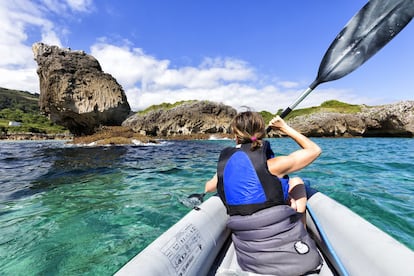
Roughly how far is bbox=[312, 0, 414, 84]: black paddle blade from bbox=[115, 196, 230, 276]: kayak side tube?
2.60 m

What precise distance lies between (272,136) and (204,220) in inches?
1704

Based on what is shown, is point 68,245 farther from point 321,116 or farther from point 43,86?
point 321,116

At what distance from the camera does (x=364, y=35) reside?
346 centimetres

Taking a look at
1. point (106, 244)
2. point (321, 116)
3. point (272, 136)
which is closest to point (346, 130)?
point (321, 116)

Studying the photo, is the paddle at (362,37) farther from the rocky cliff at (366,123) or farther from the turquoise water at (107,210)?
the rocky cliff at (366,123)

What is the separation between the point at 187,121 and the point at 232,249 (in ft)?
129

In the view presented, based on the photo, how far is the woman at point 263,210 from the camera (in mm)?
1830

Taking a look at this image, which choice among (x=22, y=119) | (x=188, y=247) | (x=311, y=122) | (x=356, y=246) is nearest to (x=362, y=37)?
(x=356, y=246)

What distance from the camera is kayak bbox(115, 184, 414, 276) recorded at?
1515 millimetres

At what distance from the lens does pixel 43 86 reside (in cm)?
2492

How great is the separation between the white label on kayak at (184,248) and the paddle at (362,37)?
118cm

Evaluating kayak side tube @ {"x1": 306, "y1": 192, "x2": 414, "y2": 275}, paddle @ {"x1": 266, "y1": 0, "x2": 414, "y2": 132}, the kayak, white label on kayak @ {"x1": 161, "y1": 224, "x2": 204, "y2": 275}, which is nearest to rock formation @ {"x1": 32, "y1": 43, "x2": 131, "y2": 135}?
paddle @ {"x1": 266, "y1": 0, "x2": 414, "y2": 132}

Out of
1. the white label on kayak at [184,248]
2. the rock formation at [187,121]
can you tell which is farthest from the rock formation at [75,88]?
the white label on kayak at [184,248]

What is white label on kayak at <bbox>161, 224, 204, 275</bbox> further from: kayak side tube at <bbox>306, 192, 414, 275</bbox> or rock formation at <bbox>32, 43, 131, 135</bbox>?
rock formation at <bbox>32, 43, 131, 135</bbox>
